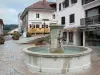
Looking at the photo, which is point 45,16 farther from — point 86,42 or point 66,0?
point 86,42

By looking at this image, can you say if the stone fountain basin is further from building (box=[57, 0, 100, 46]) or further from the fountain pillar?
building (box=[57, 0, 100, 46])

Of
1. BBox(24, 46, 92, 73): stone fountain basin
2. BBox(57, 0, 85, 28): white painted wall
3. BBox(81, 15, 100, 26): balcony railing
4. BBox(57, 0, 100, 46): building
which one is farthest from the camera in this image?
BBox(57, 0, 85, 28): white painted wall

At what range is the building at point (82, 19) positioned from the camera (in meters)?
22.8

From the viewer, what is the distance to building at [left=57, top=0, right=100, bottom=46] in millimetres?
22750

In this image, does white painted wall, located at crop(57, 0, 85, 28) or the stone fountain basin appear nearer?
the stone fountain basin

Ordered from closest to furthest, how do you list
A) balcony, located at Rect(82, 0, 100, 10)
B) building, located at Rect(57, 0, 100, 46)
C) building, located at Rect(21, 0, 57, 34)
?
1. balcony, located at Rect(82, 0, 100, 10)
2. building, located at Rect(57, 0, 100, 46)
3. building, located at Rect(21, 0, 57, 34)

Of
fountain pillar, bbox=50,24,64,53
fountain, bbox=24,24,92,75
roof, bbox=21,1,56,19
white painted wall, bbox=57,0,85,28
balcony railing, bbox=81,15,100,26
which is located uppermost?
roof, bbox=21,1,56,19

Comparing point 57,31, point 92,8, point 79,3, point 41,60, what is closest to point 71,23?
point 79,3

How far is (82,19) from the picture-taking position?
25422 mm

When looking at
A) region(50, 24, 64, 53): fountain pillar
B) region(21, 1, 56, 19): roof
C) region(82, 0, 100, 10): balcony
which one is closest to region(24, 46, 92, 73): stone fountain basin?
region(50, 24, 64, 53): fountain pillar

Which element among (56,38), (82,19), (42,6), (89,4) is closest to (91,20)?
(89,4)

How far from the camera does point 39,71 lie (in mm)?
10047

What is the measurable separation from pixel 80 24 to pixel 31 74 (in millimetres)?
17975

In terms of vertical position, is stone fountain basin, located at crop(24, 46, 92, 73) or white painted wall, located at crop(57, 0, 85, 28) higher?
white painted wall, located at crop(57, 0, 85, 28)
